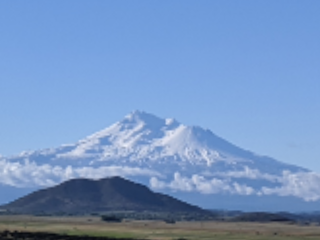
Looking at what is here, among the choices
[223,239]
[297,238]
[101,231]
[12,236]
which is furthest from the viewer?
[101,231]

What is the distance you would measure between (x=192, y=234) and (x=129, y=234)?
11193 mm

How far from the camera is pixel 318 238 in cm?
15462

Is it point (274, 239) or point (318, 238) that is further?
point (318, 238)

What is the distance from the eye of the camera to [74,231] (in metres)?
158

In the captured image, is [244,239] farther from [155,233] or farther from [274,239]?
[155,233]

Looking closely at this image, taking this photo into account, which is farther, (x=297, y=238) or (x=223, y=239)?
(x=297, y=238)

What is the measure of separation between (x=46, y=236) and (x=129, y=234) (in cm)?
2543

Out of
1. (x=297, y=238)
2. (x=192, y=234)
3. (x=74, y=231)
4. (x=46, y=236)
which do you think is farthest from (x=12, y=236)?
(x=297, y=238)

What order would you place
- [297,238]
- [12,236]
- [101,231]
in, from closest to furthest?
1. [12,236]
2. [297,238]
3. [101,231]

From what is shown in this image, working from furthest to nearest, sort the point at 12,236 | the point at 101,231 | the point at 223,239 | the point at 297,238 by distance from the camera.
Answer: the point at 101,231 < the point at 297,238 < the point at 223,239 < the point at 12,236

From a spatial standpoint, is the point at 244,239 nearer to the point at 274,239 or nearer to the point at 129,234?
the point at 274,239

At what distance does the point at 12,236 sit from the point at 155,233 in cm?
3614

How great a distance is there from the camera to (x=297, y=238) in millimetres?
152000

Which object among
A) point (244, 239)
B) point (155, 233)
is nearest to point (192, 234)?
point (155, 233)
